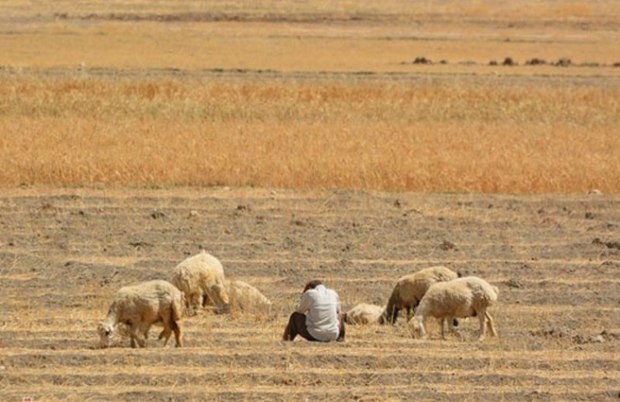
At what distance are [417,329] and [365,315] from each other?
1027mm

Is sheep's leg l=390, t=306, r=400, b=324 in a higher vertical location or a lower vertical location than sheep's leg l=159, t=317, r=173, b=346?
higher

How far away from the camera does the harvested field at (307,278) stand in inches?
444

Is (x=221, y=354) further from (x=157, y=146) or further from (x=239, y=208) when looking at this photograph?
(x=157, y=146)

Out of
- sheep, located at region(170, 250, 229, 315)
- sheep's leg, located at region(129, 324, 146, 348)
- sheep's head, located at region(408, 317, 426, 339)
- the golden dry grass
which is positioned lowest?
sheep's leg, located at region(129, 324, 146, 348)

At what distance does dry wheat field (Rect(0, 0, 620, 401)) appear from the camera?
461 inches

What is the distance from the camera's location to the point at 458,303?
1337 centimetres

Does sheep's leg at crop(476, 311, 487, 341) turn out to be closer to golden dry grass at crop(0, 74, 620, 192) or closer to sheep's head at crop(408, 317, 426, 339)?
sheep's head at crop(408, 317, 426, 339)

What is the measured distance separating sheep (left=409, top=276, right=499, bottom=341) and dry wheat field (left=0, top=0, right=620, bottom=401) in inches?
12.7

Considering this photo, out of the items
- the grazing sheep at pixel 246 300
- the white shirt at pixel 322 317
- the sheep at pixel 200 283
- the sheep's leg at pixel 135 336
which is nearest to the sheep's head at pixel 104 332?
the sheep's leg at pixel 135 336

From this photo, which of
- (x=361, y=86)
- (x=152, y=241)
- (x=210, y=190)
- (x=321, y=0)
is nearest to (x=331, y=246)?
(x=152, y=241)

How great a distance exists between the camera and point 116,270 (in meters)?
16.7

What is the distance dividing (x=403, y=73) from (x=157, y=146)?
21653mm

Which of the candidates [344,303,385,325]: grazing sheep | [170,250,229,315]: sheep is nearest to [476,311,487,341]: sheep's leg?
[344,303,385,325]: grazing sheep

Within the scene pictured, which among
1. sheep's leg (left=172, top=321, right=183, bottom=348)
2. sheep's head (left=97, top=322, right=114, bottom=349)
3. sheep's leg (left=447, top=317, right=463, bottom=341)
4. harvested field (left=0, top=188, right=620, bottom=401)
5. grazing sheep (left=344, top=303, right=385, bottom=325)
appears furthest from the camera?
grazing sheep (left=344, top=303, right=385, bottom=325)
